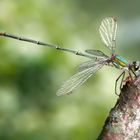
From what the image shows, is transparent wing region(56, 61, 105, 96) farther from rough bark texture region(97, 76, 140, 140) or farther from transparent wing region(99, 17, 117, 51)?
rough bark texture region(97, 76, 140, 140)

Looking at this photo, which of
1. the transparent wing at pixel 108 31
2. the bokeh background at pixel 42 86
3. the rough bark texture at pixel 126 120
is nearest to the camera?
the rough bark texture at pixel 126 120

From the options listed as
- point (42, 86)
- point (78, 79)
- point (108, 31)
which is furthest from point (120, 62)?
point (42, 86)

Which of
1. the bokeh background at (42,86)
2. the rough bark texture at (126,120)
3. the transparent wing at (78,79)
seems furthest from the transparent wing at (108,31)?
the bokeh background at (42,86)

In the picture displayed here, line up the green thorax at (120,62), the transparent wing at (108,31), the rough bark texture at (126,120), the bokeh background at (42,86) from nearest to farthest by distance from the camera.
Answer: the rough bark texture at (126,120)
the green thorax at (120,62)
the transparent wing at (108,31)
the bokeh background at (42,86)

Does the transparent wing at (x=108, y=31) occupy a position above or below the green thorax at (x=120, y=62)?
above

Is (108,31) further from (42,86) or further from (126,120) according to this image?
(42,86)

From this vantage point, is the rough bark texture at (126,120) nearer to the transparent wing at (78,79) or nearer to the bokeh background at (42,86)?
the transparent wing at (78,79)

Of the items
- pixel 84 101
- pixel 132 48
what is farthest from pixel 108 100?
pixel 132 48
